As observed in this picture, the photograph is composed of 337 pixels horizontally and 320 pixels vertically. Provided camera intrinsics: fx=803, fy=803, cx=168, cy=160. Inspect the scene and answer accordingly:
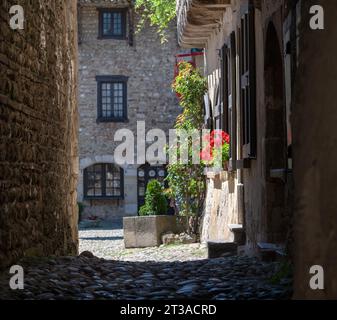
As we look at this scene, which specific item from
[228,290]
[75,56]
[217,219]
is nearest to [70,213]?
[75,56]

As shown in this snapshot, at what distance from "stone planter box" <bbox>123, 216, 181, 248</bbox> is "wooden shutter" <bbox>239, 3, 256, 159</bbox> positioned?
221 inches

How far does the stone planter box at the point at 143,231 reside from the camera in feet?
48.5

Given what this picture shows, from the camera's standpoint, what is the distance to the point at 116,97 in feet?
80.7

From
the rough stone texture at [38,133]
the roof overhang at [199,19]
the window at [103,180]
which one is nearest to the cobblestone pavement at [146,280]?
the rough stone texture at [38,133]

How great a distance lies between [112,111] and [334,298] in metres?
20.7

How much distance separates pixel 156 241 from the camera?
48.2 ft

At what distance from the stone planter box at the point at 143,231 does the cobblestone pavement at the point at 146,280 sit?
5.59 meters

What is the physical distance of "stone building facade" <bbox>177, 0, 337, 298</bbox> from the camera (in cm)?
421

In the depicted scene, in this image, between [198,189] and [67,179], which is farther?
[198,189]

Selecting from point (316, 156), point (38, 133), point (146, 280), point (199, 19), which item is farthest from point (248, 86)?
point (316, 156)

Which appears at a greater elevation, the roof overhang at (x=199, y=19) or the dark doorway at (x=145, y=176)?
Result: the roof overhang at (x=199, y=19)

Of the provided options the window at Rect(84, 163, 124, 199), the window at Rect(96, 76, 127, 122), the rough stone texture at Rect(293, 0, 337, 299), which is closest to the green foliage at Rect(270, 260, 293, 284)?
the rough stone texture at Rect(293, 0, 337, 299)

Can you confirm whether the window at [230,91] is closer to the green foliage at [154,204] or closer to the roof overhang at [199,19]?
the roof overhang at [199,19]

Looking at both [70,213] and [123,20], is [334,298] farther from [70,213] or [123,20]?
[123,20]
